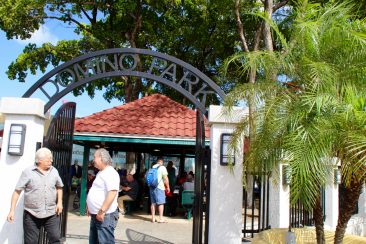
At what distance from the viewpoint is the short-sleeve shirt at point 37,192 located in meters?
5.28

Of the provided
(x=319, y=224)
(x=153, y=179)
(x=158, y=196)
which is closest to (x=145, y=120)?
(x=153, y=179)

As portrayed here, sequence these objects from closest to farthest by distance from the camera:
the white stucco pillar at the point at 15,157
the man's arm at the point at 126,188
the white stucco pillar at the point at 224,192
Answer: the white stucco pillar at the point at 15,157
the white stucco pillar at the point at 224,192
the man's arm at the point at 126,188

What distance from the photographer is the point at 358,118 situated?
4918 millimetres

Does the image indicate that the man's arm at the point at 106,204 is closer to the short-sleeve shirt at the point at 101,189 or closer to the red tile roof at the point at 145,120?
the short-sleeve shirt at the point at 101,189

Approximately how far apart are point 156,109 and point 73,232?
5.74 meters

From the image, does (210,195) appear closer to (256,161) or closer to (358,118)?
(256,161)

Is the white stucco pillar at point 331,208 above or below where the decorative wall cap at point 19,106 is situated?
below

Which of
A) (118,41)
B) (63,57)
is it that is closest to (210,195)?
(118,41)

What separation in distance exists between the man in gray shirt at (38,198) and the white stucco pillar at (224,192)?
8.06 feet

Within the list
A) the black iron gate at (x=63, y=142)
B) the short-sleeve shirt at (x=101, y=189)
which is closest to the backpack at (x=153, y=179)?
the black iron gate at (x=63, y=142)

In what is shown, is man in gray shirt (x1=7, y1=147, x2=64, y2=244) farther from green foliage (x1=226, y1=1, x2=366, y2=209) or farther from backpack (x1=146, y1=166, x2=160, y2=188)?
backpack (x1=146, y1=166, x2=160, y2=188)

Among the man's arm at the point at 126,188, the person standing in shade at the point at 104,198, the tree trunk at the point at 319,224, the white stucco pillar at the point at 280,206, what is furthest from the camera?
the man's arm at the point at 126,188

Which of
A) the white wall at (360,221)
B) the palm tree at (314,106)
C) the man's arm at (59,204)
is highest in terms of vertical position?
the palm tree at (314,106)

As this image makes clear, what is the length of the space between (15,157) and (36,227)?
1.51m
